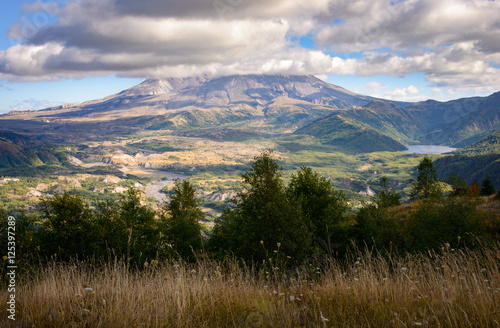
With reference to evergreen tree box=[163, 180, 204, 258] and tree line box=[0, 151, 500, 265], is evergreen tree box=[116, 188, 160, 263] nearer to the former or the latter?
tree line box=[0, 151, 500, 265]

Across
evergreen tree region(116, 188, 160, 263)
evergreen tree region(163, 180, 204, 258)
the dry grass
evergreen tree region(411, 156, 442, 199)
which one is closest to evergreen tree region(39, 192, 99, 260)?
evergreen tree region(116, 188, 160, 263)

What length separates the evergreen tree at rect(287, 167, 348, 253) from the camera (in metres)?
29.7

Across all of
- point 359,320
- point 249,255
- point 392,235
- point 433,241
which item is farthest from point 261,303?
point 392,235

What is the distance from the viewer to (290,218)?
2172 cm

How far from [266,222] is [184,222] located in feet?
51.7

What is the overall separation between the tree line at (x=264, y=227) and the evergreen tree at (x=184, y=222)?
0.53 ft

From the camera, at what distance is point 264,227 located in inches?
852

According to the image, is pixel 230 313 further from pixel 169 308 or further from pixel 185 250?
pixel 185 250

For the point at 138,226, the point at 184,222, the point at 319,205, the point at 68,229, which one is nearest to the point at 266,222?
the point at 319,205

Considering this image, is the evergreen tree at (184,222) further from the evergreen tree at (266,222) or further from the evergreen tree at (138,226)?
the evergreen tree at (266,222)

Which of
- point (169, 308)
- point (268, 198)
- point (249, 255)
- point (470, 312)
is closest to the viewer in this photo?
point (470, 312)

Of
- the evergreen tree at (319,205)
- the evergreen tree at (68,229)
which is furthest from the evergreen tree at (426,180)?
the evergreen tree at (68,229)

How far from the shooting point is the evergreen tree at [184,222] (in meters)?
30.5

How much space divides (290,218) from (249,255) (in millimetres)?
4221
